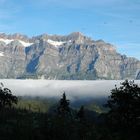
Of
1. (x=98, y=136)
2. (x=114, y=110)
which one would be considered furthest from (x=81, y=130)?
(x=114, y=110)

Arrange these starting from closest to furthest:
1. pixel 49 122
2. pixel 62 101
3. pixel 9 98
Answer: pixel 49 122
pixel 9 98
pixel 62 101

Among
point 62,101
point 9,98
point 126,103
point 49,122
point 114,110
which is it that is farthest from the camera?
point 62,101

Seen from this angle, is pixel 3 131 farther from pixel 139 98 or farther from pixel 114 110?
pixel 139 98

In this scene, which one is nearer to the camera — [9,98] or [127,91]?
[127,91]

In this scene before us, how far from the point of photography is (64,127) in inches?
1022

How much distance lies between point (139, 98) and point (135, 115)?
637cm

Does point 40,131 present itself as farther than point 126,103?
No

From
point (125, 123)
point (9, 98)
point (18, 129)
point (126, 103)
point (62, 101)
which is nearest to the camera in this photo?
point (18, 129)

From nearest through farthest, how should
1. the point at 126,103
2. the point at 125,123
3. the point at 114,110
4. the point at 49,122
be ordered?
the point at 49,122 < the point at 125,123 < the point at 114,110 < the point at 126,103

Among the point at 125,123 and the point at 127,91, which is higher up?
the point at 127,91

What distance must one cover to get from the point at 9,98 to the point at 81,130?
427 ft

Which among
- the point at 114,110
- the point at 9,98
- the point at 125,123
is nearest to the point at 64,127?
the point at 125,123

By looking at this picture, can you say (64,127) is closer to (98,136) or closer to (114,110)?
(98,136)

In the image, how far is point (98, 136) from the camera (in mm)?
25906
